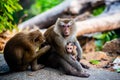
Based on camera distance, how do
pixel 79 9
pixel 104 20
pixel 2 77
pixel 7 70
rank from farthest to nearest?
1. pixel 79 9
2. pixel 104 20
3. pixel 7 70
4. pixel 2 77

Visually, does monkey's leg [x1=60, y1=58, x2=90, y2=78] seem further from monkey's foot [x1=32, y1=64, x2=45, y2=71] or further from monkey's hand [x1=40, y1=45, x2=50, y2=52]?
monkey's foot [x1=32, y1=64, x2=45, y2=71]

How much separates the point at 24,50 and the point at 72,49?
3.05 feet

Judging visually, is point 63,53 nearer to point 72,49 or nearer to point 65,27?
point 72,49

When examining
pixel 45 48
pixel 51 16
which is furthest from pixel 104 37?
pixel 45 48

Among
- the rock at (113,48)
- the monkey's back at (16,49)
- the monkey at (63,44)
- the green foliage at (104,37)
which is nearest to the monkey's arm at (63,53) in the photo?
the monkey at (63,44)

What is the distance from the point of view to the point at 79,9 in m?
12.3

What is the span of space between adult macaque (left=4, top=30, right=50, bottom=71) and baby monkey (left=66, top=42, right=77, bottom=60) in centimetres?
42

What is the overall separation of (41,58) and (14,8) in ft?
3.88

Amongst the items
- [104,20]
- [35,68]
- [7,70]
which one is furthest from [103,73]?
[104,20]

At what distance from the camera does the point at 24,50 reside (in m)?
6.64

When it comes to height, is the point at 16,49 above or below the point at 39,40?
below

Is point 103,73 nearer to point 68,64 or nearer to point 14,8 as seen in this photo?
point 68,64

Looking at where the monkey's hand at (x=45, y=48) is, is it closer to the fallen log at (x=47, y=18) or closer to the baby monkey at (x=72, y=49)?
the baby monkey at (x=72, y=49)

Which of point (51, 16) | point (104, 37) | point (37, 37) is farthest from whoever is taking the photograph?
point (104, 37)
